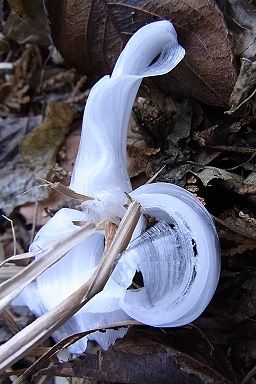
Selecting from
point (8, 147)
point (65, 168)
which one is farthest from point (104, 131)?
point (8, 147)

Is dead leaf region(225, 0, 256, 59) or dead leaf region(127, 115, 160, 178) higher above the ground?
dead leaf region(225, 0, 256, 59)

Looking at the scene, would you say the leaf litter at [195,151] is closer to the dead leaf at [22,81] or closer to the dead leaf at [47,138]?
the dead leaf at [47,138]

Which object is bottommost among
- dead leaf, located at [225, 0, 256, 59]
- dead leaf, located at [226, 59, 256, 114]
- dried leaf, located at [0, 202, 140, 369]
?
dried leaf, located at [0, 202, 140, 369]

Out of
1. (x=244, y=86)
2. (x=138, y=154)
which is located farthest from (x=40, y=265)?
(x=244, y=86)

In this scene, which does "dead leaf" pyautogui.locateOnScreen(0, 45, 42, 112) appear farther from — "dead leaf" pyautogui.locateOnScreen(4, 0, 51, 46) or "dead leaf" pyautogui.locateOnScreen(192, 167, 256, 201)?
"dead leaf" pyautogui.locateOnScreen(192, 167, 256, 201)

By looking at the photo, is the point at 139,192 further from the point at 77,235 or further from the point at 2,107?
the point at 2,107

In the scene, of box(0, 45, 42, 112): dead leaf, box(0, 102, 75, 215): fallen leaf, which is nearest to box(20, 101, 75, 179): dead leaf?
box(0, 102, 75, 215): fallen leaf
